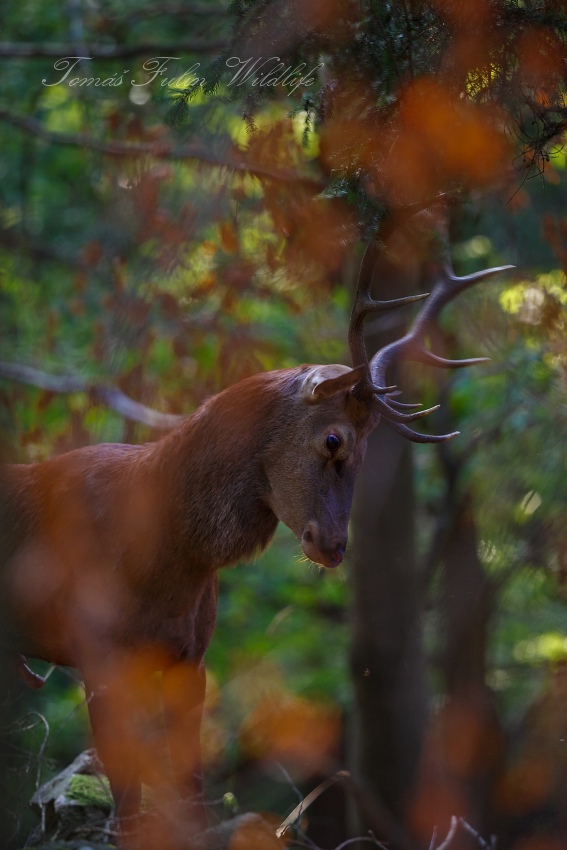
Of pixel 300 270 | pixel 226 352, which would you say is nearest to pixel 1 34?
pixel 226 352

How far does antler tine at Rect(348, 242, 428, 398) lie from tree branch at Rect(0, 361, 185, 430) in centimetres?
191

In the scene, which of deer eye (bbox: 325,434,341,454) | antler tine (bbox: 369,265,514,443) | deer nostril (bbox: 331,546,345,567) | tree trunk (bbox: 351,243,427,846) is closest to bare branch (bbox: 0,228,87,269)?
tree trunk (bbox: 351,243,427,846)

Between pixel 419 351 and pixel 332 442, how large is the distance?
29.8 inches

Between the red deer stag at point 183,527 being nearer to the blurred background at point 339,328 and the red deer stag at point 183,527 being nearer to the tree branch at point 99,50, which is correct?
the blurred background at point 339,328

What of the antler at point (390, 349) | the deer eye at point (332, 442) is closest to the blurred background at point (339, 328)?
the antler at point (390, 349)

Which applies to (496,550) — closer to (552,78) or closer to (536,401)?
(536,401)

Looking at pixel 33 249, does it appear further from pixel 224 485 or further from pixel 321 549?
pixel 321 549

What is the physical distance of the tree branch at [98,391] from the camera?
6281 millimetres

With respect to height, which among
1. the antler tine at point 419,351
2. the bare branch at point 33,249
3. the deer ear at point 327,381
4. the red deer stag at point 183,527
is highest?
the deer ear at point 327,381

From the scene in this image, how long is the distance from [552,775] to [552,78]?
4.57 meters

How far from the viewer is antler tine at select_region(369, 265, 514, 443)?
3.57 metres

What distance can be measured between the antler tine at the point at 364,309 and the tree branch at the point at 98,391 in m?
1.91

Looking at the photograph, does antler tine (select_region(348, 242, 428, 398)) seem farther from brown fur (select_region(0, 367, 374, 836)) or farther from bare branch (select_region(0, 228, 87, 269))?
bare branch (select_region(0, 228, 87, 269))

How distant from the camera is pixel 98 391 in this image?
6562 millimetres
